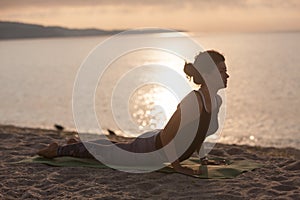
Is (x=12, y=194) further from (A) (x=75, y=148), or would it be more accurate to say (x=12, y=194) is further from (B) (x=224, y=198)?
(B) (x=224, y=198)

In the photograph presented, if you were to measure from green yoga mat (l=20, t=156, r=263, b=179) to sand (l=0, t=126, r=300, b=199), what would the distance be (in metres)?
0.10

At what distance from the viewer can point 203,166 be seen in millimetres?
6406

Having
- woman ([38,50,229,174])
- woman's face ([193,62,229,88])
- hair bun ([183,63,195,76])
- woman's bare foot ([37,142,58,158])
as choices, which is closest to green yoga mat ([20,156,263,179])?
woman's bare foot ([37,142,58,158])

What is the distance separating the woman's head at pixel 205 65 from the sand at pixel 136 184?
126 centimetres

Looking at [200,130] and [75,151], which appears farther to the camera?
[75,151]

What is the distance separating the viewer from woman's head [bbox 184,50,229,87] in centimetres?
576

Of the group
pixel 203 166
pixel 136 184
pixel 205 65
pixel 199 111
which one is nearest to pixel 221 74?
pixel 205 65

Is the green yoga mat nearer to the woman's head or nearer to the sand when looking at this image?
the sand

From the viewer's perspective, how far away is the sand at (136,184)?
5445mm

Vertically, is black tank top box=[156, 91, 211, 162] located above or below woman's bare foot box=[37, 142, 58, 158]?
above

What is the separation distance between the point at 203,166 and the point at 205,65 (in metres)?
1.45

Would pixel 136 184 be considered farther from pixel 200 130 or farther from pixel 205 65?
pixel 205 65

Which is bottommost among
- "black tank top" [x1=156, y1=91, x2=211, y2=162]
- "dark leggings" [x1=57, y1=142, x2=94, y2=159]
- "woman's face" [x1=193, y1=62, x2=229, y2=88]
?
"dark leggings" [x1=57, y1=142, x2=94, y2=159]

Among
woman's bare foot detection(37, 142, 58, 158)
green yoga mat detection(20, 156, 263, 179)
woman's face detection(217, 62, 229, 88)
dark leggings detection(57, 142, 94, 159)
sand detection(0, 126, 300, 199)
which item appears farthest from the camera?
woman's bare foot detection(37, 142, 58, 158)
